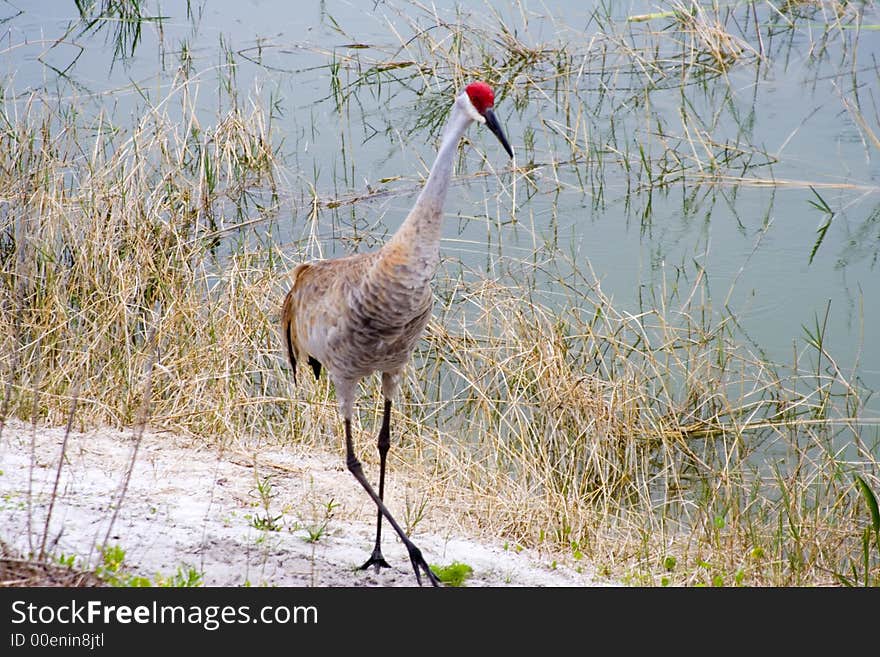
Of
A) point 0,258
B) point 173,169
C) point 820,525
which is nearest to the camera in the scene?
point 820,525

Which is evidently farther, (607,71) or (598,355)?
(607,71)

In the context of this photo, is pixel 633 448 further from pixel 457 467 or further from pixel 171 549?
pixel 171 549

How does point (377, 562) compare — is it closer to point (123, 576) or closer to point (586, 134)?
point (123, 576)

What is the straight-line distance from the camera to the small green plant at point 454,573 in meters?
3.82

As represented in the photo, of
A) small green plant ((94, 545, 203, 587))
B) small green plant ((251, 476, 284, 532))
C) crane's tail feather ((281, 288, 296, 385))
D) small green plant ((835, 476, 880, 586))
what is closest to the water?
small green plant ((835, 476, 880, 586))

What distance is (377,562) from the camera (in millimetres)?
3922

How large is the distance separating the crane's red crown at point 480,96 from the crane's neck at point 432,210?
0.02m

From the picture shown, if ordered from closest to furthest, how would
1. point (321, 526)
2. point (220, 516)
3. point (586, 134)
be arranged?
1. point (220, 516)
2. point (321, 526)
3. point (586, 134)

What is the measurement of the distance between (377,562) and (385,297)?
0.97 meters

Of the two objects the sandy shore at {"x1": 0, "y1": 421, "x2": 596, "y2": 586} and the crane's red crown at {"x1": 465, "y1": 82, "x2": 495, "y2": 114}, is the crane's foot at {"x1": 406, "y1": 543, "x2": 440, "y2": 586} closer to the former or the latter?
the sandy shore at {"x1": 0, "y1": 421, "x2": 596, "y2": 586}

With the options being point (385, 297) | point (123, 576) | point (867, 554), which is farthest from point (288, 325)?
point (867, 554)
